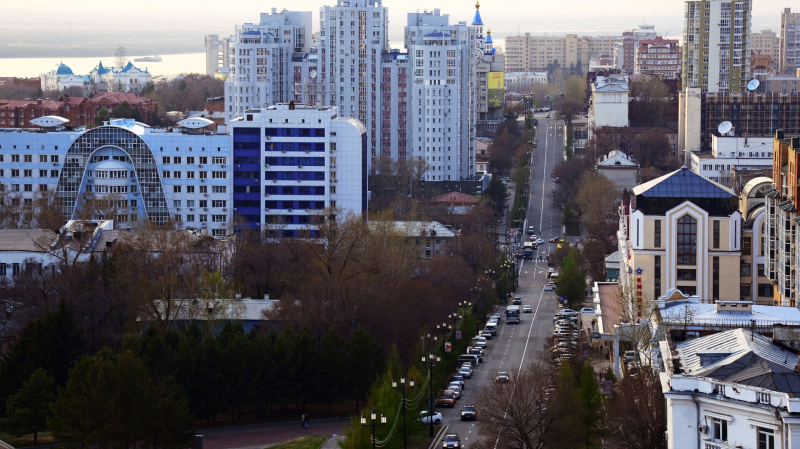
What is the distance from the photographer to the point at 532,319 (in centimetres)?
9056

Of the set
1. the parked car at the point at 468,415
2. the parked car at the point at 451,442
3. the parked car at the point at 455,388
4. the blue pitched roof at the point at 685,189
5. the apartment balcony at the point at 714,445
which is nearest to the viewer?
the apartment balcony at the point at 714,445

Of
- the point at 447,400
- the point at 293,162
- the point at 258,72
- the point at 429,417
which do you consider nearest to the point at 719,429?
the point at 429,417

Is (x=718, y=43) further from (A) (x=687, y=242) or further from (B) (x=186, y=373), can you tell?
(B) (x=186, y=373)

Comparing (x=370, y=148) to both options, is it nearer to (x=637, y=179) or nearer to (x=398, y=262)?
(x=637, y=179)

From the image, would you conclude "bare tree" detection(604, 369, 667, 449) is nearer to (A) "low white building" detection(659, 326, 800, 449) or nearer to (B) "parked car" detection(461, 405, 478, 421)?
(A) "low white building" detection(659, 326, 800, 449)

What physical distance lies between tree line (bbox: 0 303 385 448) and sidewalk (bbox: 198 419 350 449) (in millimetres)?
997

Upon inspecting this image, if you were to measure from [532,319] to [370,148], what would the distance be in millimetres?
65849

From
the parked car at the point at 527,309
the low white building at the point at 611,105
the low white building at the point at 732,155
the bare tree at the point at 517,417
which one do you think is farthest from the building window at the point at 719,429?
the low white building at the point at 611,105

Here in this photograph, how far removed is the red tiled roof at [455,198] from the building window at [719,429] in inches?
4028

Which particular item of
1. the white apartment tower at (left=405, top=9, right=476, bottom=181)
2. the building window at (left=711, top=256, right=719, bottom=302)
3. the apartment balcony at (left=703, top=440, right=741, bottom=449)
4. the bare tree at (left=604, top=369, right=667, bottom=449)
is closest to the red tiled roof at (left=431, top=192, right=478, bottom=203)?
the white apartment tower at (left=405, top=9, right=476, bottom=181)

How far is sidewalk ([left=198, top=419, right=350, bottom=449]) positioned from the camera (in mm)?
56375

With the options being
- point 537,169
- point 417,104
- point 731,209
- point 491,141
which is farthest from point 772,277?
point 491,141

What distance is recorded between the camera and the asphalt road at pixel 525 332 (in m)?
60.9

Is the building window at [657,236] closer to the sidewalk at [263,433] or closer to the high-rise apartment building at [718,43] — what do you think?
the sidewalk at [263,433]
